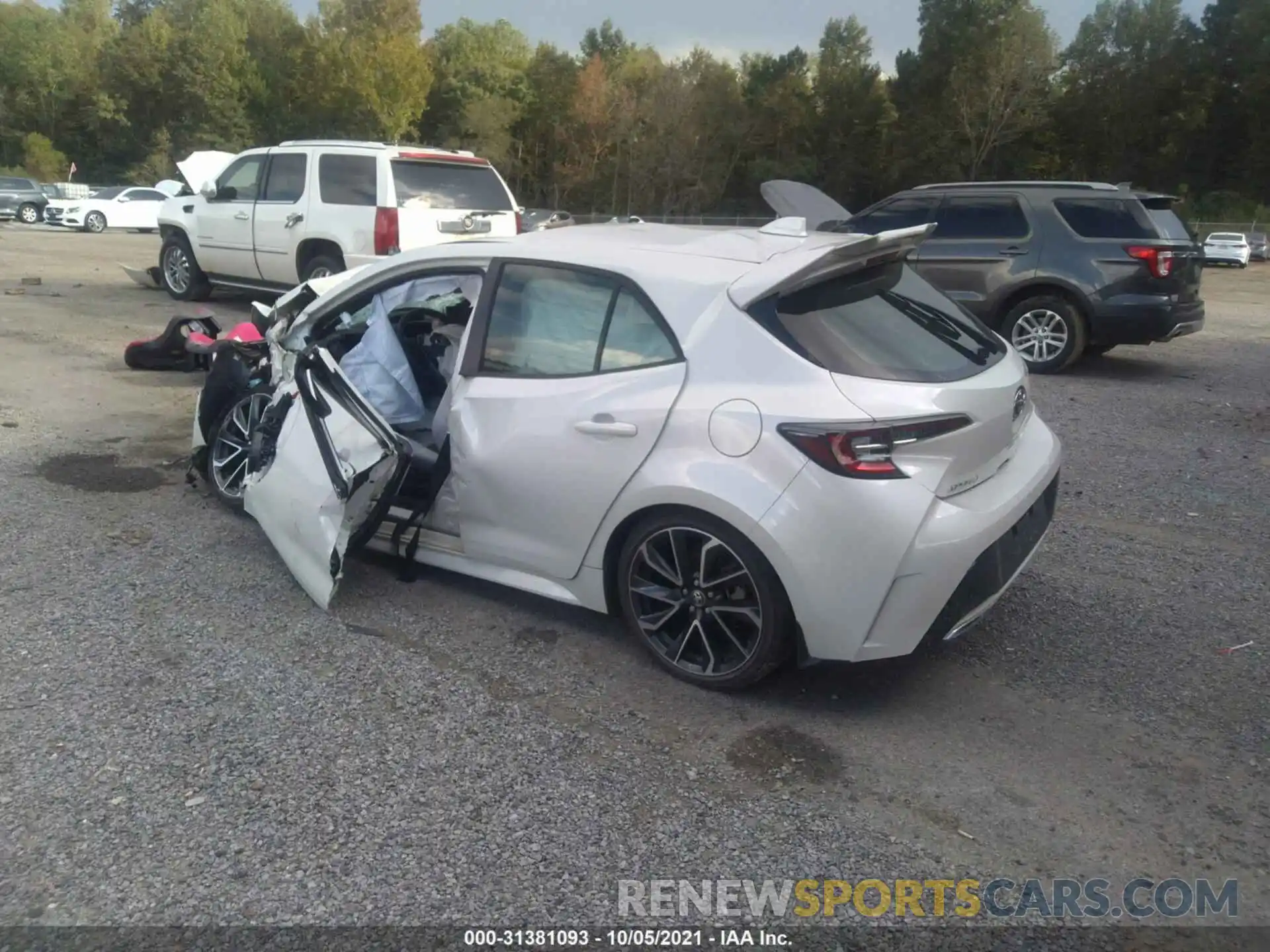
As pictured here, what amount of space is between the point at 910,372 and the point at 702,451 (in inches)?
30.7

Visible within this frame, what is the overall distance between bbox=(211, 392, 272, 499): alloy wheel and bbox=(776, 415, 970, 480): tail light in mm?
3284

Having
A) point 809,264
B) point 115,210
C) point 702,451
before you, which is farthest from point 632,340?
point 115,210

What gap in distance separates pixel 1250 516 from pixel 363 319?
5051 mm

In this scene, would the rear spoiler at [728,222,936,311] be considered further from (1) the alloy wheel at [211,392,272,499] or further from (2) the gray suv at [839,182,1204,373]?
(2) the gray suv at [839,182,1204,373]

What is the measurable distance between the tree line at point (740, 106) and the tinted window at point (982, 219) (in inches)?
1542

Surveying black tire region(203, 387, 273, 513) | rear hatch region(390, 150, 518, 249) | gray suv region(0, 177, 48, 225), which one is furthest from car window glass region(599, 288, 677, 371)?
gray suv region(0, 177, 48, 225)

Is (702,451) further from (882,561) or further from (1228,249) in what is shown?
(1228,249)

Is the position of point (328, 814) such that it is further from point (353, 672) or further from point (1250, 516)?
point (1250, 516)

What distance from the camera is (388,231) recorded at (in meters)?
10.4

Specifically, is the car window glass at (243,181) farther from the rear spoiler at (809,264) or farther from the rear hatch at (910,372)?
the rear hatch at (910,372)

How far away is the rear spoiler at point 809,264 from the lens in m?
3.68

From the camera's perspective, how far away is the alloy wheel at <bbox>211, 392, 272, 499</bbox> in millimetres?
5470

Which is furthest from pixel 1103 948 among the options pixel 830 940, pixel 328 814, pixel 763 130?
pixel 763 130

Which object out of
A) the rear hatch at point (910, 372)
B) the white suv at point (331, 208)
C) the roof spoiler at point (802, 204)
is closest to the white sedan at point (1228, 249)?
the white suv at point (331, 208)
